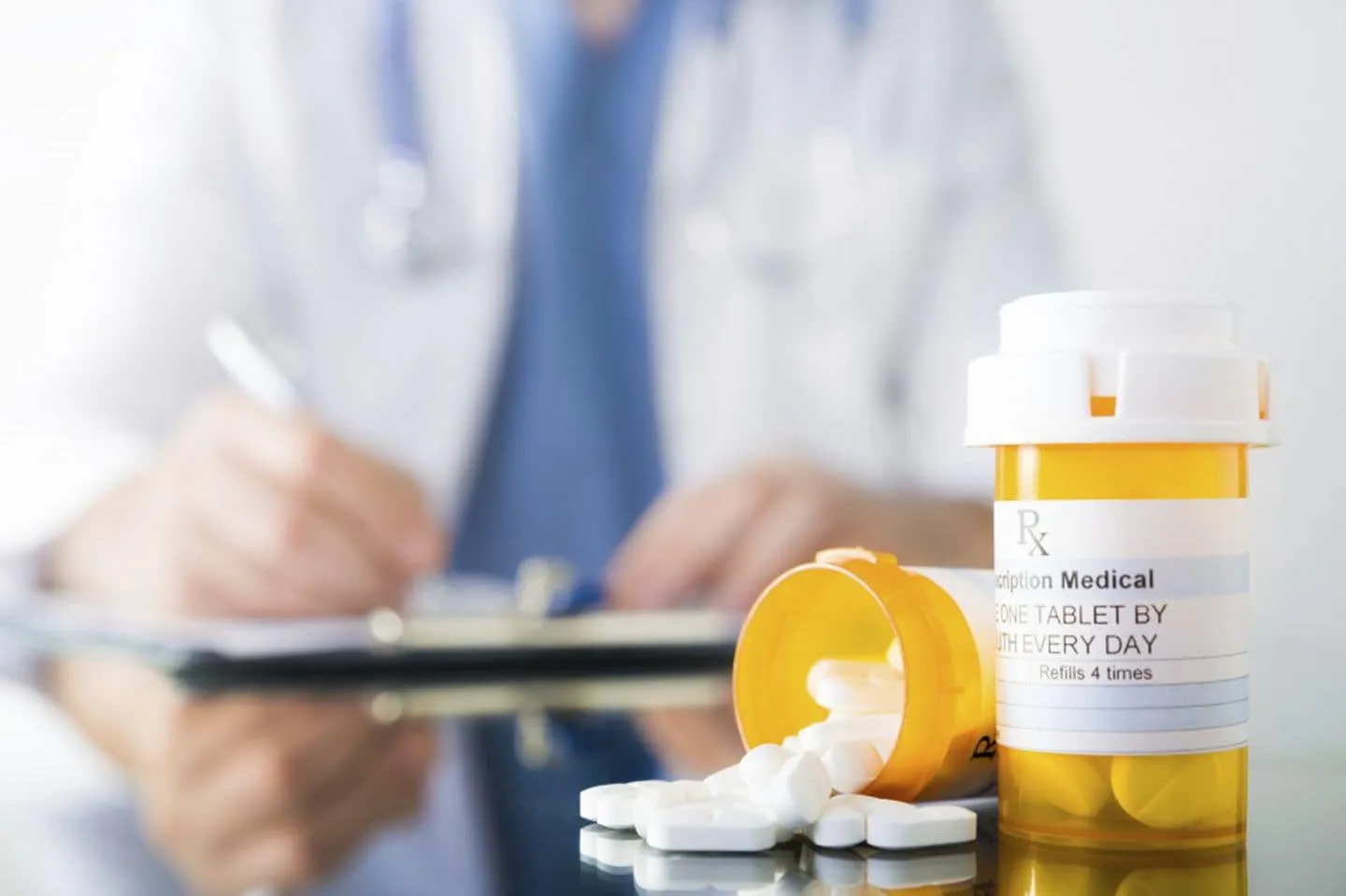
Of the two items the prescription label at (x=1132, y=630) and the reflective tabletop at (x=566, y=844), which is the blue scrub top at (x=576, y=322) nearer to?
the reflective tabletop at (x=566, y=844)

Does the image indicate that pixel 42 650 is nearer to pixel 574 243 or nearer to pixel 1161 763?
pixel 574 243

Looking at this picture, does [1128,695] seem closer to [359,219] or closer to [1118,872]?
[1118,872]

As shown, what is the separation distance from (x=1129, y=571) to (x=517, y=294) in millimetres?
1170

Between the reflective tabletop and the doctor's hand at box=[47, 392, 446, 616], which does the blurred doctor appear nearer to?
the doctor's hand at box=[47, 392, 446, 616]

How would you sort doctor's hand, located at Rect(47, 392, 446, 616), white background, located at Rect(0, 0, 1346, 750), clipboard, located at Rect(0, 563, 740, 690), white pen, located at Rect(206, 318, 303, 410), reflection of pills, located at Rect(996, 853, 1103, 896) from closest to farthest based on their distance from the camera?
reflection of pills, located at Rect(996, 853, 1103, 896) < white background, located at Rect(0, 0, 1346, 750) < clipboard, located at Rect(0, 563, 740, 690) < doctor's hand, located at Rect(47, 392, 446, 616) < white pen, located at Rect(206, 318, 303, 410)

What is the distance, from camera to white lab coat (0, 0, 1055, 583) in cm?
150

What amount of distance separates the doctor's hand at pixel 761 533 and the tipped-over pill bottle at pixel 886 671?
81cm

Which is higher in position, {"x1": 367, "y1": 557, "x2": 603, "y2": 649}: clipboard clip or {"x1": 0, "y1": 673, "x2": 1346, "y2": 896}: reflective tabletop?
{"x1": 0, "y1": 673, "x2": 1346, "y2": 896}: reflective tabletop

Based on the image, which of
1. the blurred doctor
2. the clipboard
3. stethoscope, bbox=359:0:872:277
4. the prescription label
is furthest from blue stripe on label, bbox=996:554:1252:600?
stethoscope, bbox=359:0:872:277

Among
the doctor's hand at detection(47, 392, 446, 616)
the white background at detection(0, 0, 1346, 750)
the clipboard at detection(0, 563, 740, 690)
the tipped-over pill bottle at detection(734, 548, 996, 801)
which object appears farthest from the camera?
the doctor's hand at detection(47, 392, 446, 616)

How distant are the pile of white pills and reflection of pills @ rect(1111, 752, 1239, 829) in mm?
54

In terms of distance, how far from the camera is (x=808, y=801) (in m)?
0.45

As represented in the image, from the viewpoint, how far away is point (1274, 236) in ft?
3.80

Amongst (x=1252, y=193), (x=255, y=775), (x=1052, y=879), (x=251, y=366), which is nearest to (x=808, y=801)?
(x=1052, y=879)
